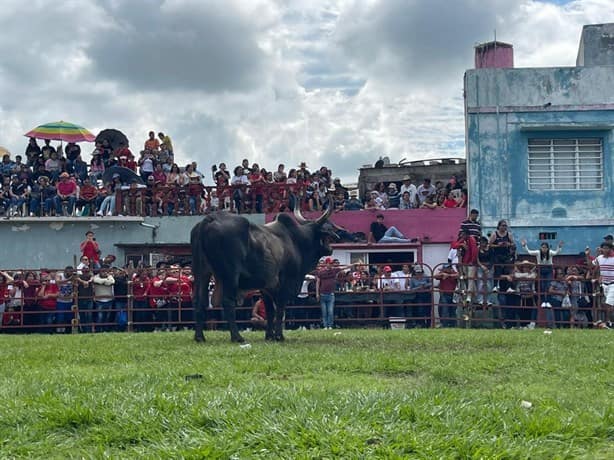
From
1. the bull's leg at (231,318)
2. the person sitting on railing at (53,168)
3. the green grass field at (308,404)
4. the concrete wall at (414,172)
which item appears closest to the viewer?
the green grass field at (308,404)

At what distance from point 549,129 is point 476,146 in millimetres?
1972

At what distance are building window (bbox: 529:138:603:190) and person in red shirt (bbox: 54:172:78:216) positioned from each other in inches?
495

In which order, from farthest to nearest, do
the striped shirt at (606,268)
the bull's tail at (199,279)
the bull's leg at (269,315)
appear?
the striped shirt at (606,268)
the bull's leg at (269,315)
the bull's tail at (199,279)

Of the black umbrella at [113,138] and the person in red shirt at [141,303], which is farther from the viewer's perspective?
the black umbrella at [113,138]

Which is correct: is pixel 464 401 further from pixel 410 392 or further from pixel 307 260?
pixel 307 260

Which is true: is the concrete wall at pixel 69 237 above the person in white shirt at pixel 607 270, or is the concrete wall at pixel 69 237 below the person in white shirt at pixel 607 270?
above

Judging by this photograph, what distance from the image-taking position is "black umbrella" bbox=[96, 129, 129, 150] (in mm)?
27328

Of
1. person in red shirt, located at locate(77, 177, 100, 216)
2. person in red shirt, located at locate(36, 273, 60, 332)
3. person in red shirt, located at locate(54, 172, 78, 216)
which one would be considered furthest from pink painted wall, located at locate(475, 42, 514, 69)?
person in red shirt, located at locate(36, 273, 60, 332)

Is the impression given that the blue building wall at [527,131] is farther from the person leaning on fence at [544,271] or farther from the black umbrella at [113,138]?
the black umbrella at [113,138]

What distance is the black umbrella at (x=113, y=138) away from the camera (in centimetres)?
2733

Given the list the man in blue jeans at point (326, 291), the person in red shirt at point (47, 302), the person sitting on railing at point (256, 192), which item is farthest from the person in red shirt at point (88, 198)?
the man in blue jeans at point (326, 291)

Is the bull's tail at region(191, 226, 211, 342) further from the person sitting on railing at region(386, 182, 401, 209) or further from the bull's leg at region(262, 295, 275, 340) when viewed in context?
the person sitting on railing at region(386, 182, 401, 209)

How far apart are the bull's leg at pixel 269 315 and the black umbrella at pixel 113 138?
14451 mm

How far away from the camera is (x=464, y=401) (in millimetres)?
7301
